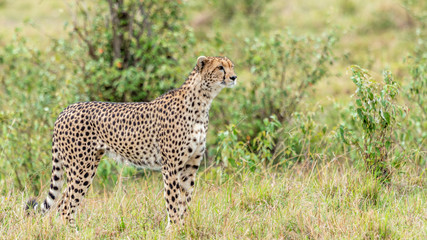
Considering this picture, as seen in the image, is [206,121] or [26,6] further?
[26,6]

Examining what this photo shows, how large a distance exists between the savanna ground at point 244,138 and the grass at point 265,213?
0.04 ft

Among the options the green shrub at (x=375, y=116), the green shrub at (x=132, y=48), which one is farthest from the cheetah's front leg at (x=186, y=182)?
the green shrub at (x=132, y=48)

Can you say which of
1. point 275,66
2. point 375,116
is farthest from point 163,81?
point 375,116

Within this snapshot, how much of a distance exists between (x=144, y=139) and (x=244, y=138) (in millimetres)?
1990

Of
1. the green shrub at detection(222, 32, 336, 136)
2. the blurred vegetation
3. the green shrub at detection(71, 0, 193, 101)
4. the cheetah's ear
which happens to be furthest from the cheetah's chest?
the green shrub at detection(222, 32, 336, 136)

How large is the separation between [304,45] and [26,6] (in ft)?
46.9

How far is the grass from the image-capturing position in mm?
3590

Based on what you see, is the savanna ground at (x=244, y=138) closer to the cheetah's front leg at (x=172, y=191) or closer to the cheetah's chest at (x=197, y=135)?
the cheetah's front leg at (x=172, y=191)

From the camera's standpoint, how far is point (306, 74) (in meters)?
6.78

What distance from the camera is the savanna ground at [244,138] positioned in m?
3.73

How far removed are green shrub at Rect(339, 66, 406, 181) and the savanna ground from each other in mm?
13

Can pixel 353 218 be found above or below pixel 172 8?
below

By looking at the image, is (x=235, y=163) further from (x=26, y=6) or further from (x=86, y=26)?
(x=26, y=6)

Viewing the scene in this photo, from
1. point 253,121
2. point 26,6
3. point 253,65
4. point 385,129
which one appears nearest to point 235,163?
point 385,129
